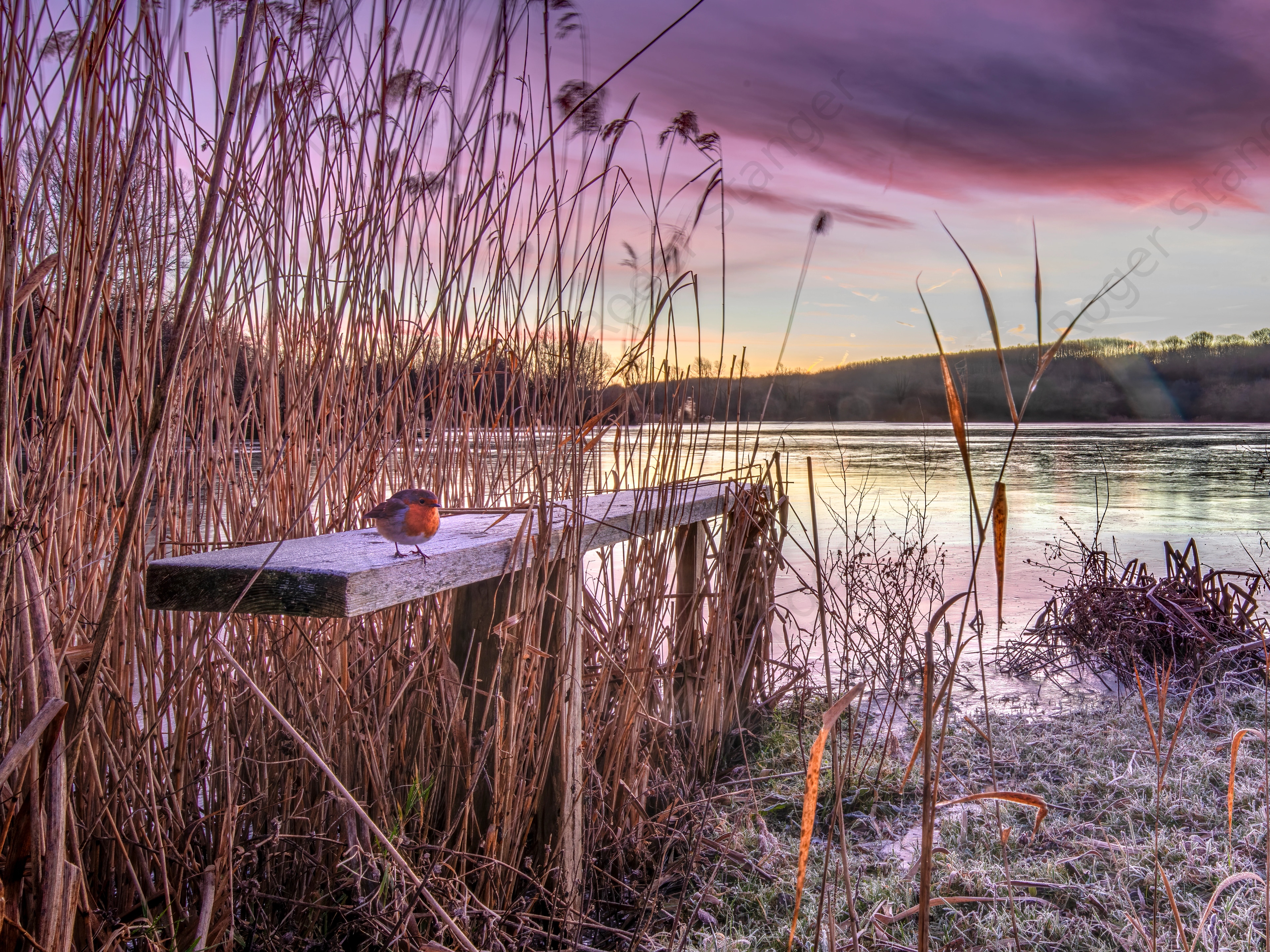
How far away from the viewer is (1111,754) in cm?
245

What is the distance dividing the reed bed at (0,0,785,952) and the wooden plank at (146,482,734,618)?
0.18ft

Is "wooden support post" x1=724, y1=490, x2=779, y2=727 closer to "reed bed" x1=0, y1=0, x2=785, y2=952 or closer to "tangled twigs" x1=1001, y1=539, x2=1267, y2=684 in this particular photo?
"reed bed" x1=0, y1=0, x2=785, y2=952

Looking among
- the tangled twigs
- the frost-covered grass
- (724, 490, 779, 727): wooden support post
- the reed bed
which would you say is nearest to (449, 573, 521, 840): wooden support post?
the reed bed

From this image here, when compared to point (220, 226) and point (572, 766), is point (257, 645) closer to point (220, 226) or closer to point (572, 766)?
point (572, 766)

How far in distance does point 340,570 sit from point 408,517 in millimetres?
132

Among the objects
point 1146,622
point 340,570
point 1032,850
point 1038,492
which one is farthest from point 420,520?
point 1038,492

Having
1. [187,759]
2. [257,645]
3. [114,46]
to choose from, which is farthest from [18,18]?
[187,759]

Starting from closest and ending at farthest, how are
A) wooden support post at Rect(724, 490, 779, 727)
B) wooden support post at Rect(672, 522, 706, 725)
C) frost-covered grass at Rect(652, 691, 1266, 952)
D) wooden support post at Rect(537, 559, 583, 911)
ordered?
wooden support post at Rect(537, 559, 583, 911)
frost-covered grass at Rect(652, 691, 1266, 952)
wooden support post at Rect(672, 522, 706, 725)
wooden support post at Rect(724, 490, 779, 727)

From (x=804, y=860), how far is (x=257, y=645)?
1.02 m

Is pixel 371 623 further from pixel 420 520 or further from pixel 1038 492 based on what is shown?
pixel 1038 492

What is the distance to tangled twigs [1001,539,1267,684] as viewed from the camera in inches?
119

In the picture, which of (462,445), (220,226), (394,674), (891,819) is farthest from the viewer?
(891,819)

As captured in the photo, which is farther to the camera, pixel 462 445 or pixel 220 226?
pixel 462 445

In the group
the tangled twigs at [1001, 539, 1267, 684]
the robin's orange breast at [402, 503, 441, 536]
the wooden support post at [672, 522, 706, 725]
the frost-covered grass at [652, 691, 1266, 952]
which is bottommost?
the frost-covered grass at [652, 691, 1266, 952]
